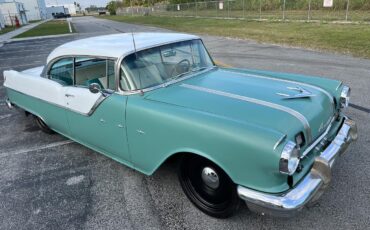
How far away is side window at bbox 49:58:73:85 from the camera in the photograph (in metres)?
3.88

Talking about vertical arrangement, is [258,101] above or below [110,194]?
above

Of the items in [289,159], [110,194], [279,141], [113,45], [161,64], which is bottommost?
[110,194]

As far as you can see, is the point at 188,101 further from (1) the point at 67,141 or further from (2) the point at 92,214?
(1) the point at 67,141

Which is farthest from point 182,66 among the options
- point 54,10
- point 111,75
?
point 54,10

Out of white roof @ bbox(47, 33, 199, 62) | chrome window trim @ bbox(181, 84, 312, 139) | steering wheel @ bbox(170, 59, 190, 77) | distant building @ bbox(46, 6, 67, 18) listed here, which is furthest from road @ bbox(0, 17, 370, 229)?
distant building @ bbox(46, 6, 67, 18)

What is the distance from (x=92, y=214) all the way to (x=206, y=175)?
3.79 feet

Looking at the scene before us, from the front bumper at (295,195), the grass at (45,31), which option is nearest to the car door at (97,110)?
the front bumper at (295,195)

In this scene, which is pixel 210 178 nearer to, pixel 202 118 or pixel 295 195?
pixel 202 118

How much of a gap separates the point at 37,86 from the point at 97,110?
142 cm

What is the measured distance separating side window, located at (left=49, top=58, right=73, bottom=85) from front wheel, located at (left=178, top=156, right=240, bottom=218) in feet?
6.71

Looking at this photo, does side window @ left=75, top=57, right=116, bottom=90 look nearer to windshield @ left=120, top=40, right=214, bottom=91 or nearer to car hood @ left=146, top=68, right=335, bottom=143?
windshield @ left=120, top=40, right=214, bottom=91

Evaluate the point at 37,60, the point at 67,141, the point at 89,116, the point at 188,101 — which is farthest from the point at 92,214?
the point at 37,60

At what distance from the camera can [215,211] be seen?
269 centimetres

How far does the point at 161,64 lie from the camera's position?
3.32 m
